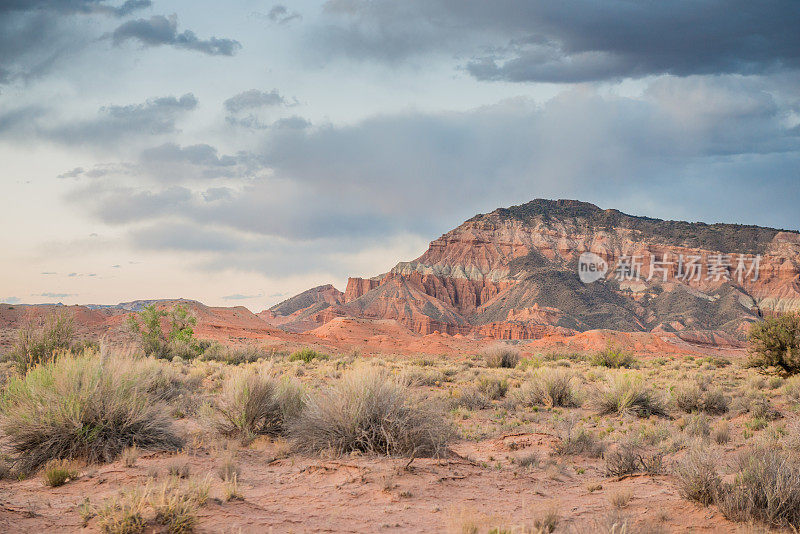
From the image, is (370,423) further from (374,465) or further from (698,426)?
(698,426)

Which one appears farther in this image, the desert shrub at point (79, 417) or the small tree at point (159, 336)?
the small tree at point (159, 336)

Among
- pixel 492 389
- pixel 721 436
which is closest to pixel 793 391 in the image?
pixel 721 436

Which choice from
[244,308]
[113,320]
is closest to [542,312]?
[244,308]

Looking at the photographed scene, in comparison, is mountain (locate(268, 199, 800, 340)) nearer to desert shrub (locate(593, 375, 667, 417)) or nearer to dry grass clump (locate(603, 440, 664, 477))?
desert shrub (locate(593, 375, 667, 417))

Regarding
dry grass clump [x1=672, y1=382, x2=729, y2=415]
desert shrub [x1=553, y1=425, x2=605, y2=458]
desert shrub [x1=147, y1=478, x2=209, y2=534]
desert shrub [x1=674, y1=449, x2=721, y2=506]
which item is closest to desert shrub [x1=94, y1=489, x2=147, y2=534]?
desert shrub [x1=147, y1=478, x2=209, y2=534]

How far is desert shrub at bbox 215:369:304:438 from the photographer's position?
9.16 metres

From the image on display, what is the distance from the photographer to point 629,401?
42.5 ft

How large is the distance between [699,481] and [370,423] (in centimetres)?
457

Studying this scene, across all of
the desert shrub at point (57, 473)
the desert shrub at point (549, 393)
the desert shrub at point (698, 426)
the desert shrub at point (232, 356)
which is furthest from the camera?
the desert shrub at point (232, 356)

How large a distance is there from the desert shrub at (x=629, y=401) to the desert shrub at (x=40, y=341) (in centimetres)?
1524

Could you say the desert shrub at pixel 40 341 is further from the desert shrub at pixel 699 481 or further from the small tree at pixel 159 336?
the desert shrub at pixel 699 481

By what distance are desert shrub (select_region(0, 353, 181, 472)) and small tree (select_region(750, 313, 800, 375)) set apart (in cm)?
2065

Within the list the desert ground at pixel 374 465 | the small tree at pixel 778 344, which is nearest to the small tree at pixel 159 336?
the desert ground at pixel 374 465

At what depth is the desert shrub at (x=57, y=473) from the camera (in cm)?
625
